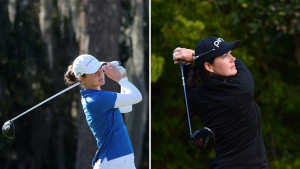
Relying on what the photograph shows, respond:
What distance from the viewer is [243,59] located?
855 cm

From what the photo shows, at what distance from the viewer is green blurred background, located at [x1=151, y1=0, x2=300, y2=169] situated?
8.23 metres

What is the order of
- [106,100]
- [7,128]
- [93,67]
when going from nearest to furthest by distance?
1. [106,100]
2. [93,67]
3. [7,128]

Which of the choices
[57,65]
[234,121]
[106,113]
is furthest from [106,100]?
[57,65]

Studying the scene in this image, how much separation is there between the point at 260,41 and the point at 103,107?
239 inches

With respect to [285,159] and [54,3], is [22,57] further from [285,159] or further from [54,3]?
[285,159]

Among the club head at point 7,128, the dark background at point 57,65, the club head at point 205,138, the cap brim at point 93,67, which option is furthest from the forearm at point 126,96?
the dark background at point 57,65

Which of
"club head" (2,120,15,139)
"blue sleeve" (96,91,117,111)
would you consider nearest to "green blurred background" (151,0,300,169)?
"club head" (2,120,15,139)

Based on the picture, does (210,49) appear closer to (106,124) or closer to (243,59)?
(106,124)

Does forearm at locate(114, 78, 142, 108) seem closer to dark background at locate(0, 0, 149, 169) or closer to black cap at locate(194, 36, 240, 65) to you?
black cap at locate(194, 36, 240, 65)

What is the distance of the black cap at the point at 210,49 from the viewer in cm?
328

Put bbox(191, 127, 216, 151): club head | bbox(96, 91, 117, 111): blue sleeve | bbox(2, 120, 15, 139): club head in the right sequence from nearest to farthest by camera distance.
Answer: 1. bbox(191, 127, 216, 151): club head
2. bbox(96, 91, 117, 111): blue sleeve
3. bbox(2, 120, 15, 139): club head

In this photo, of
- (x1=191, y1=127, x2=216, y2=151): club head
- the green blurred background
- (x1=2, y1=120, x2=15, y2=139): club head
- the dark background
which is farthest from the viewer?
the green blurred background

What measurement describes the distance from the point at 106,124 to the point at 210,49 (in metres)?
0.78

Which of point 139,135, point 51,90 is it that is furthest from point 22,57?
point 139,135
